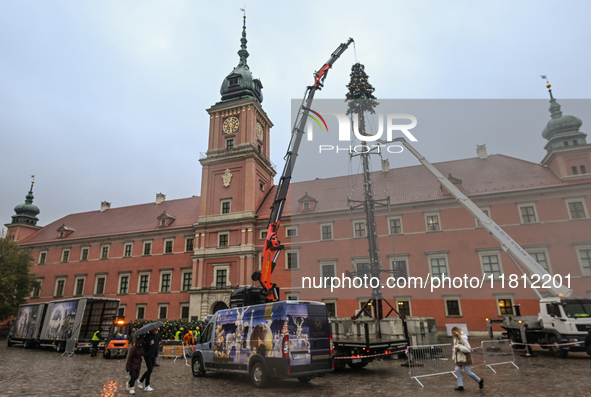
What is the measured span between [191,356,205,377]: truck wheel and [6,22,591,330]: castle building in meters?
13.2

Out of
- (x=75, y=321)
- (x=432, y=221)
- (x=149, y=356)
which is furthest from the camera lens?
(x=432, y=221)

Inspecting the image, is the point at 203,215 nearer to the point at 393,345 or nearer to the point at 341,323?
the point at 341,323

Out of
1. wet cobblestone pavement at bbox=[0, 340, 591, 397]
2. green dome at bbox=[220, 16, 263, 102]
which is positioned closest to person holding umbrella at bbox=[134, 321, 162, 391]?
wet cobblestone pavement at bbox=[0, 340, 591, 397]

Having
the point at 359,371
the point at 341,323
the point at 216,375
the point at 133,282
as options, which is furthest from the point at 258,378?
the point at 133,282

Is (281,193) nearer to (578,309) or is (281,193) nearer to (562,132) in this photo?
(578,309)

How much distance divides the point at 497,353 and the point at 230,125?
3238 cm

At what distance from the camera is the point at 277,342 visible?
32.4 ft

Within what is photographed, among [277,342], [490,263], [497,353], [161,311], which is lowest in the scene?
[497,353]

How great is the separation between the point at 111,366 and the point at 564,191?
29.7m

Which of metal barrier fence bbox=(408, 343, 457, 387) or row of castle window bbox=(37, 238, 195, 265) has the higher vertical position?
row of castle window bbox=(37, 238, 195, 265)

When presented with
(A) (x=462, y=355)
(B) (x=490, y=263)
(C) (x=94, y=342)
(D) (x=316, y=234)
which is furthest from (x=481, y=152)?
(C) (x=94, y=342)

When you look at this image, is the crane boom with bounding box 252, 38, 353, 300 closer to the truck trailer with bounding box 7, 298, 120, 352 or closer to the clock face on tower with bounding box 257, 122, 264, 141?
the truck trailer with bounding box 7, 298, 120, 352

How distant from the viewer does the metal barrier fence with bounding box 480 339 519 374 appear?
476 inches

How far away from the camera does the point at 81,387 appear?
10.2 m
